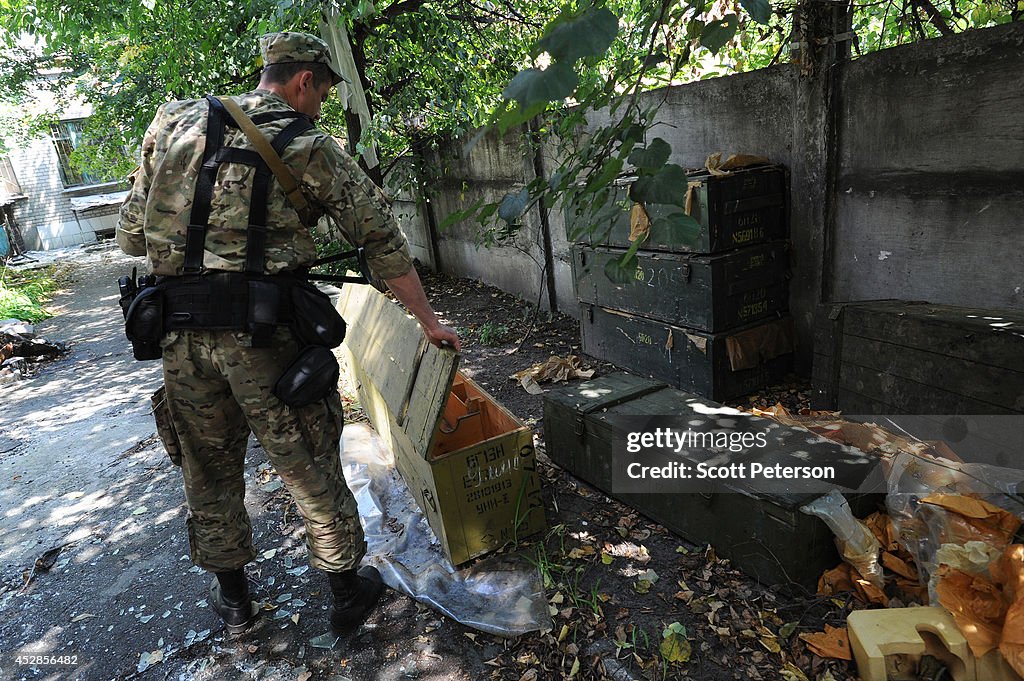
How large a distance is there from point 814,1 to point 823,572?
10.1 feet

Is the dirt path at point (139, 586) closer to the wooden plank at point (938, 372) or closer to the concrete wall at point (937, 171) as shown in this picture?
the wooden plank at point (938, 372)

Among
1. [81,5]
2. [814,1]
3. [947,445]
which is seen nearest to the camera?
[947,445]

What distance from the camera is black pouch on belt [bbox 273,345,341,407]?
81.0 inches

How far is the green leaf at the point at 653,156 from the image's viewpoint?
4.85 ft

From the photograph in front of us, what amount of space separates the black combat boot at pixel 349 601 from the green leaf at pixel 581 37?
6.47 feet

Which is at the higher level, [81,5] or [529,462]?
[81,5]

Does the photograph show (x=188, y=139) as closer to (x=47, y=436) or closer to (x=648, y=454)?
(x=648, y=454)

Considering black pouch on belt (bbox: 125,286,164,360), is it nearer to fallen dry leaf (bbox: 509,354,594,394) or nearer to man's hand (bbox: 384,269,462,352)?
man's hand (bbox: 384,269,462,352)

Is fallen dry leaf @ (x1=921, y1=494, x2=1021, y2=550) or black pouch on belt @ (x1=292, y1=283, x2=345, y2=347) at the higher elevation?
black pouch on belt @ (x1=292, y1=283, x2=345, y2=347)

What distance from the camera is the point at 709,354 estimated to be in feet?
12.6

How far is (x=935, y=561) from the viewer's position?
6.64ft

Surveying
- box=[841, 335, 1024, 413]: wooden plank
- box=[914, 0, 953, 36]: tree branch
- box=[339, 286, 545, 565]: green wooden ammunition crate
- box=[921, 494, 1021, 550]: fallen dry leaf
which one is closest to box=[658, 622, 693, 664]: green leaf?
box=[339, 286, 545, 565]: green wooden ammunition crate

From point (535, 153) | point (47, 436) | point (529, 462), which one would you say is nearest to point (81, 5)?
point (47, 436)

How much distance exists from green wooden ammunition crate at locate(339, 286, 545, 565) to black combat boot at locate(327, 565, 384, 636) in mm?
376
